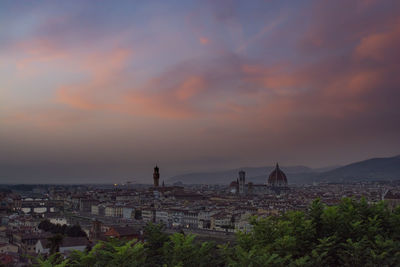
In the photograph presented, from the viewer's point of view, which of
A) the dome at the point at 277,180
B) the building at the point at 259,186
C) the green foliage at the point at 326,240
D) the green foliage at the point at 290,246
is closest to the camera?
the green foliage at the point at 290,246

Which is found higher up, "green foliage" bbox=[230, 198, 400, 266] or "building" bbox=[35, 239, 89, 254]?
"green foliage" bbox=[230, 198, 400, 266]

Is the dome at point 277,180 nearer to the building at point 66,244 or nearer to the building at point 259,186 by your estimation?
the building at point 259,186

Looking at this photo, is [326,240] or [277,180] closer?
[326,240]

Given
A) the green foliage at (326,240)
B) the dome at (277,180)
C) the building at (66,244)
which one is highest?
the dome at (277,180)

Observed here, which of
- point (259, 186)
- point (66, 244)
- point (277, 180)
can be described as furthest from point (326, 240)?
point (277, 180)

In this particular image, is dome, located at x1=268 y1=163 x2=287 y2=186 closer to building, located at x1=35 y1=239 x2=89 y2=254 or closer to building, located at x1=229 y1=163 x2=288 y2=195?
building, located at x1=229 y1=163 x2=288 y2=195

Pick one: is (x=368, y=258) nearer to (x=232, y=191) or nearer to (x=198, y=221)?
(x=198, y=221)

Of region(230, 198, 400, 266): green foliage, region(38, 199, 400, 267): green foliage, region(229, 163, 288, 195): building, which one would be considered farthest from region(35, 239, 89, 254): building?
region(229, 163, 288, 195): building

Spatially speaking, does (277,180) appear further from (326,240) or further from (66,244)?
(326,240)

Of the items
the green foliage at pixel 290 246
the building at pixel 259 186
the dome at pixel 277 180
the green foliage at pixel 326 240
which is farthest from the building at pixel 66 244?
the dome at pixel 277 180
